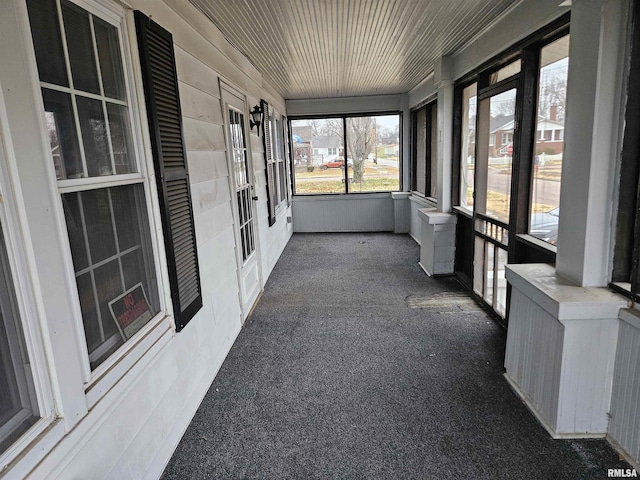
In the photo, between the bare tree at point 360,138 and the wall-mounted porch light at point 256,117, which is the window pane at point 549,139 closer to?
the wall-mounted porch light at point 256,117

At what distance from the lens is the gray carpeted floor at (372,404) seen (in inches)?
78.3

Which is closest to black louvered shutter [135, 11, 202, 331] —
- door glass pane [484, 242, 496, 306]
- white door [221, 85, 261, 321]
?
white door [221, 85, 261, 321]

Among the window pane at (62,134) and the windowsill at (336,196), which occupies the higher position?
the window pane at (62,134)

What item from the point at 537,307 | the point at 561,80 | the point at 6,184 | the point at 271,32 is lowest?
the point at 537,307

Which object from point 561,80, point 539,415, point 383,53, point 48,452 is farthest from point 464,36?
point 48,452

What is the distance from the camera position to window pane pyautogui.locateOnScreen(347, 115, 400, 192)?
7.80 metres

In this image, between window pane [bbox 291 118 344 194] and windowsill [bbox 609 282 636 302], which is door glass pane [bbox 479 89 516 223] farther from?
window pane [bbox 291 118 344 194]

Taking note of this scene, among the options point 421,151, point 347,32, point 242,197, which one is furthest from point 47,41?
point 421,151

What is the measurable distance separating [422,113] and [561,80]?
433cm

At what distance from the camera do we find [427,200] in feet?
20.8

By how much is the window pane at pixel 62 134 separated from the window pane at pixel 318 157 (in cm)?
673

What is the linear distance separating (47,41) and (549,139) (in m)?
2.94

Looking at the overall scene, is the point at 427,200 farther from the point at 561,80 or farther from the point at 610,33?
the point at 610,33

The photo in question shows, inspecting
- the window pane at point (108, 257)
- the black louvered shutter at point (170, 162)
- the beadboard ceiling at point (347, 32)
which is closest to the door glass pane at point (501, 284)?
the beadboard ceiling at point (347, 32)
